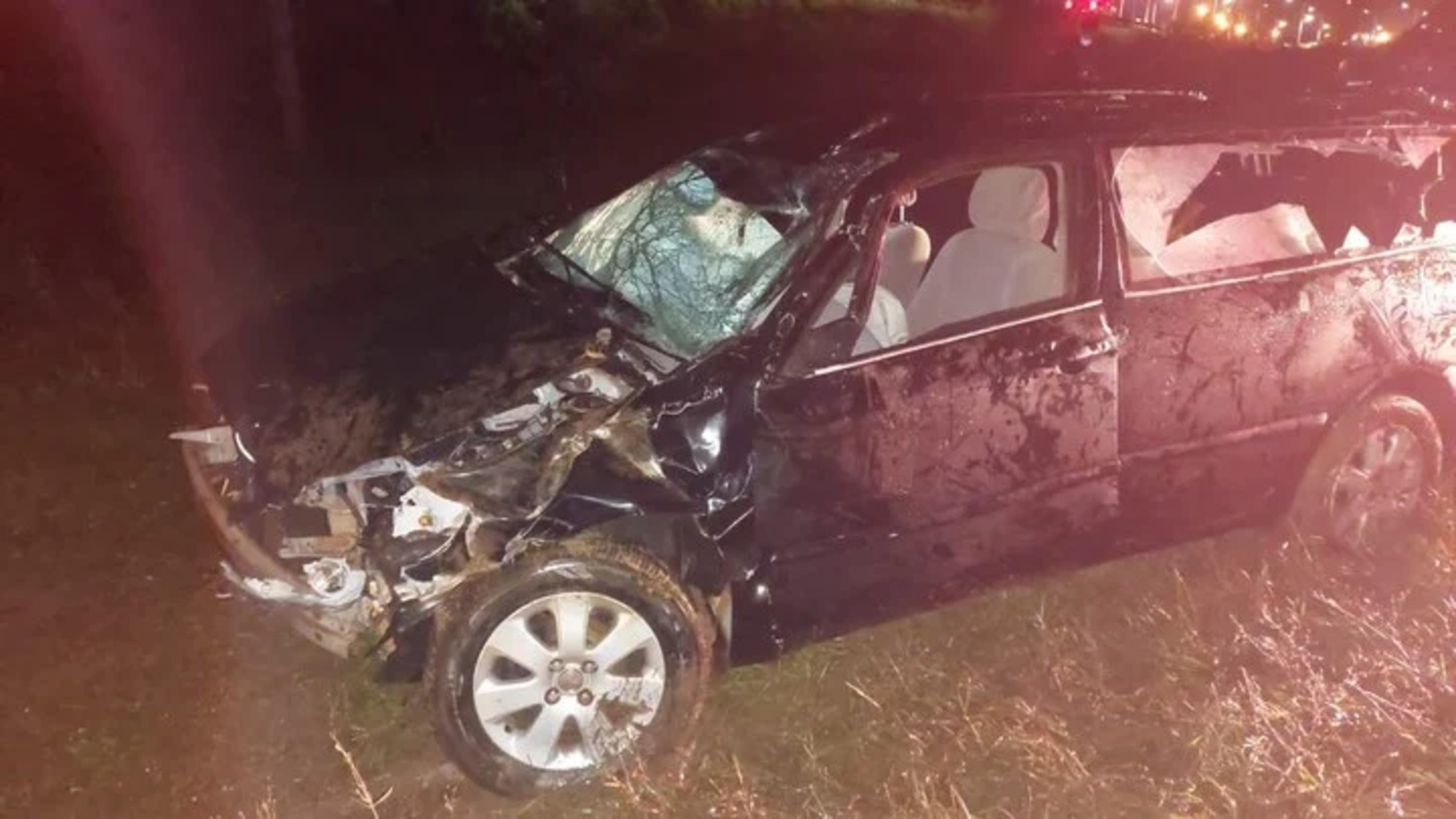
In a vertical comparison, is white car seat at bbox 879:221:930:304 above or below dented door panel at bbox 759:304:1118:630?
above

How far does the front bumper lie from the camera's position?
10.9 feet

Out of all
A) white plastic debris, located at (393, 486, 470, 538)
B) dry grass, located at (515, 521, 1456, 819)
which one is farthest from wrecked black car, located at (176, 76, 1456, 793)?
dry grass, located at (515, 521, 1456, 819)

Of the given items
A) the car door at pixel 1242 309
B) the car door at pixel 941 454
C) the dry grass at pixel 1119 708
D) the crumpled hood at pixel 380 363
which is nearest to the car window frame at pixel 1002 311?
the car door at pixel 941 454

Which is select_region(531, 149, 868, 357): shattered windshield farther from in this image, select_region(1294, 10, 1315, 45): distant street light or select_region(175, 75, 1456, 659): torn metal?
select_region(1294, 10, 1315, 45): distant street light

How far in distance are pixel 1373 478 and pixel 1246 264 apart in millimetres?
1061

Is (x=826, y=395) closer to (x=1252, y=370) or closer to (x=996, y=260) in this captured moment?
(x=996, y=260)

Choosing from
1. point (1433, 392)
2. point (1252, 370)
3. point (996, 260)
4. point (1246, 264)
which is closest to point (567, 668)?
point (996, 260)

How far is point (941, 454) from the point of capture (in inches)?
143

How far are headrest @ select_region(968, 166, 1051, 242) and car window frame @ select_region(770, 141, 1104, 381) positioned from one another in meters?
0.19

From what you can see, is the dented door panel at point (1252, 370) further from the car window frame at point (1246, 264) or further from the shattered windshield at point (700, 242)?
the shattered windshield at point (700, 242)

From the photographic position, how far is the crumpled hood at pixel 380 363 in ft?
11.0

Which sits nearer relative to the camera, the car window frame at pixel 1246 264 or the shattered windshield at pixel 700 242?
the shattered windshield at pixel 700 242

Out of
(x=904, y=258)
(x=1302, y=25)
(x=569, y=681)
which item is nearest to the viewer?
(x=569, y=681)

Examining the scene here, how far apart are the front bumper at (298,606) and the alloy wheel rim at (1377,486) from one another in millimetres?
3377
